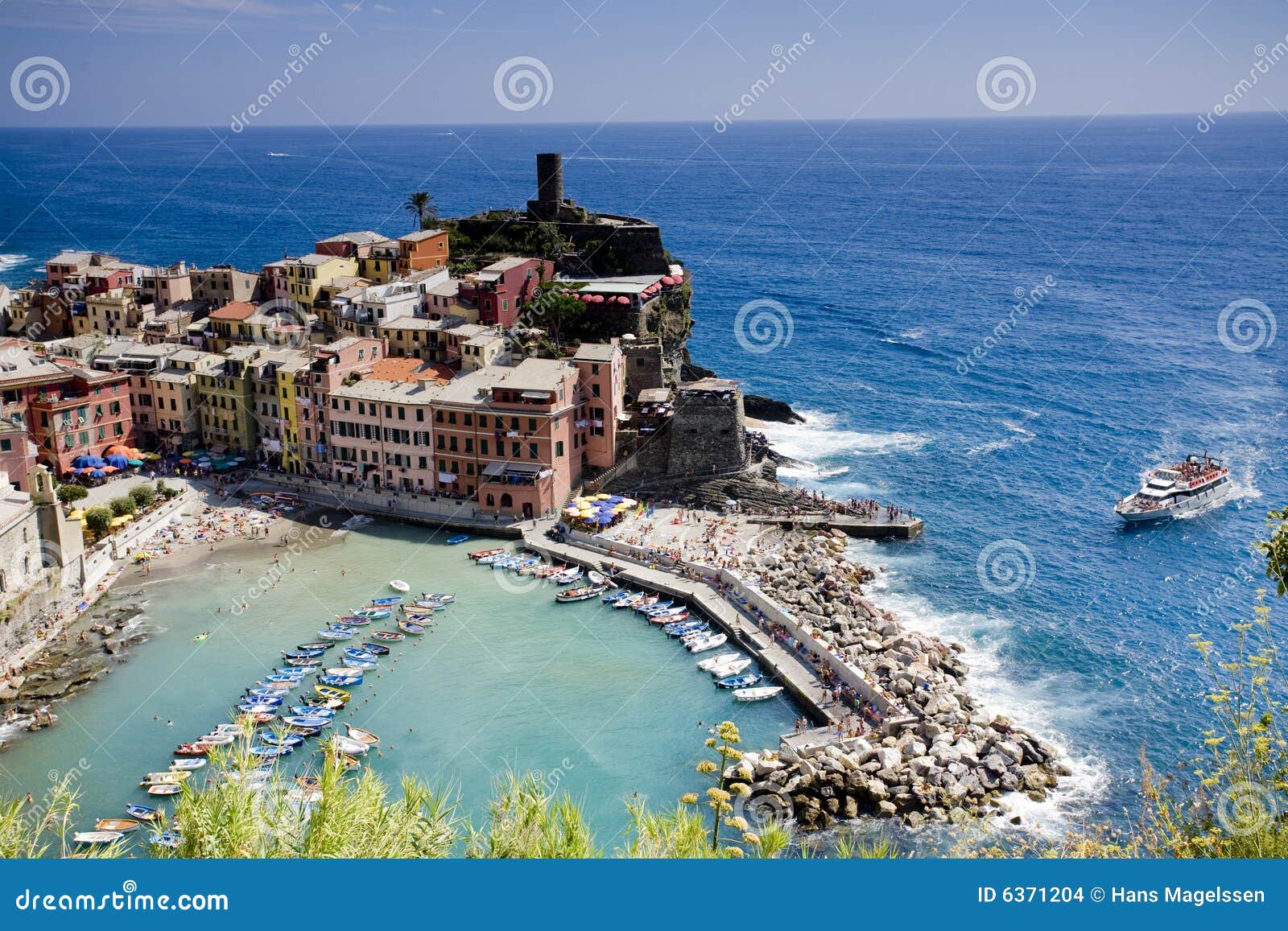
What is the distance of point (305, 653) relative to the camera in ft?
115

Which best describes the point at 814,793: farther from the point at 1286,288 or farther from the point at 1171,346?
the point at 1286,288

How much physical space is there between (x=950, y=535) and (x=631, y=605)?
1327 centimetres

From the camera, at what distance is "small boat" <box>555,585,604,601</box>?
130ft

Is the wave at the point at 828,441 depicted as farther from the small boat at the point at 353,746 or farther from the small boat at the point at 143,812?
the small boat at the point at 143,812

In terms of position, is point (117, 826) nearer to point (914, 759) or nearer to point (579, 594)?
point (579, 594)

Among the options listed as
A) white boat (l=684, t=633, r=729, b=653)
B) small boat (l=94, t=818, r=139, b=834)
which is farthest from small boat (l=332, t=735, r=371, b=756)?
white boat (l=684, t=633, r=729, b=653)

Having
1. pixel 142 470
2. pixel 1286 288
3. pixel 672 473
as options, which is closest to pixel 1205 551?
pixel 672 473

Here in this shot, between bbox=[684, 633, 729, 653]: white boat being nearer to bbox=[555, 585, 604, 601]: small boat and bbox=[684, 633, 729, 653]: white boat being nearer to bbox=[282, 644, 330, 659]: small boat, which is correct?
bbox=[555, 585, 604, 601]: small boat

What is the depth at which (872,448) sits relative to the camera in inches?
2180

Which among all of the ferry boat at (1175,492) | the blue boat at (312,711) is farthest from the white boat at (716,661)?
the ferry boat at (1175,492)

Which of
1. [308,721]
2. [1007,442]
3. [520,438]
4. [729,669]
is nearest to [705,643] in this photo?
[729,669]

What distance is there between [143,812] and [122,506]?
62.8 ft

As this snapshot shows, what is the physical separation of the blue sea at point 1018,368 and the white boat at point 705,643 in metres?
6.14

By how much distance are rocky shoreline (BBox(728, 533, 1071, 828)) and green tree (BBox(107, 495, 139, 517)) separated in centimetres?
2590
